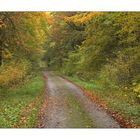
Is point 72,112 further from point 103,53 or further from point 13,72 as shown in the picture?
point 103,53

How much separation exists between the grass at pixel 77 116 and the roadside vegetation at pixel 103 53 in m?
0.90

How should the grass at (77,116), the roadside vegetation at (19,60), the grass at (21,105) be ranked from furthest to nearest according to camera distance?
the roadside vegetation at (19,60)
the grass at (77,116)
the grass at (21,105)

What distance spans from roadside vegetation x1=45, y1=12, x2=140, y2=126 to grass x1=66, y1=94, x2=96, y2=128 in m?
0.90

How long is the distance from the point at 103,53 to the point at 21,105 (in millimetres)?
4123

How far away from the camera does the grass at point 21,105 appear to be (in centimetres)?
1130

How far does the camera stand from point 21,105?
42.0 feet

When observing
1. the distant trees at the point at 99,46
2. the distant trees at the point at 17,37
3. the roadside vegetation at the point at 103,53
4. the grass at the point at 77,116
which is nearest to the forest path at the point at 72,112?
the grass at the point at 77,116

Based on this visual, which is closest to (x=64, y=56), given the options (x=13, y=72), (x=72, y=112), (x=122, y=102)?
(x=13, y=72)

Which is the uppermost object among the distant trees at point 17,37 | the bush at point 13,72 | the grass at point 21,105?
the distant trees at point 17,37

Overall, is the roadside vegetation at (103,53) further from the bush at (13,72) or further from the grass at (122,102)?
the bush at (13,72)

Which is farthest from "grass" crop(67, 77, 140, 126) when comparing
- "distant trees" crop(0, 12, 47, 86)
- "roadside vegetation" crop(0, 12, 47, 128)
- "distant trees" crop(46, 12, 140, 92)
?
"distant trees" crop(0, 12, 47, 86)
